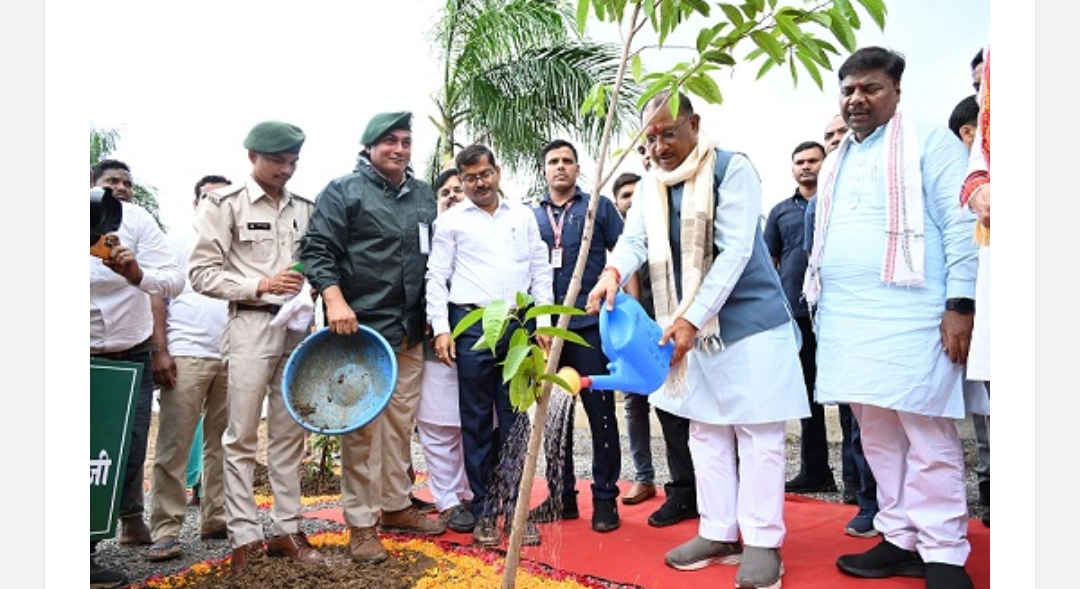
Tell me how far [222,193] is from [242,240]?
0.20 metres

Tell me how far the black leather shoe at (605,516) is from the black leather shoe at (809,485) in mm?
1230

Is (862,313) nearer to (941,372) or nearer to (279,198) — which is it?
(941,372)

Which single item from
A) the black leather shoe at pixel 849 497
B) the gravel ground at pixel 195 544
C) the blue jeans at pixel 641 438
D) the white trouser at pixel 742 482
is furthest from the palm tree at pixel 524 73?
the white trouser at pixel 742 482

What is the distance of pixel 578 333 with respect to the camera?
3.63m

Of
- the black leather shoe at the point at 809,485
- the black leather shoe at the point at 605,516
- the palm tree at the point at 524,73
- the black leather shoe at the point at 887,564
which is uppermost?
the palm tree at the point at 524,73

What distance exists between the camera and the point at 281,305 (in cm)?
304

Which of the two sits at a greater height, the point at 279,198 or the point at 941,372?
the point at 279,198

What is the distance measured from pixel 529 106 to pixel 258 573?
6.68 meters

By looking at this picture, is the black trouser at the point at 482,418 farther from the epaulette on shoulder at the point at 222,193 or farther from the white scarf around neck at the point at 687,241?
the epaulette on shoulder at the point at 222,193

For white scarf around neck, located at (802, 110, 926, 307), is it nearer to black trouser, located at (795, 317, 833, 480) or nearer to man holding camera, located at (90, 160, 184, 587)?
black trouser, located at (795, 317, 833, 480)

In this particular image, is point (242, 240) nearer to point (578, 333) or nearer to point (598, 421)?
point (578, 333)

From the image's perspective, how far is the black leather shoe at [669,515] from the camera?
3559 millimetres

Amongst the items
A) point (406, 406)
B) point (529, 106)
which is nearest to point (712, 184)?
point (406, 406)

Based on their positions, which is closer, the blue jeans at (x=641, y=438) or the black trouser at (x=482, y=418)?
the black trouser at (x=482, y=418)
